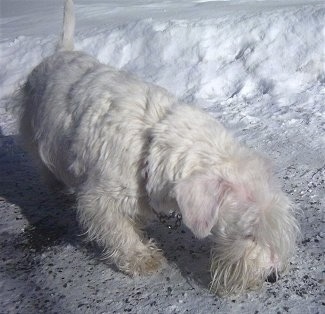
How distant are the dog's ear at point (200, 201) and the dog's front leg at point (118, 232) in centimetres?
59

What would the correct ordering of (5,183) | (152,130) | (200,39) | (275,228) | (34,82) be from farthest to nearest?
(200,39), (5,183), (34,82), (152,130), (275,228)

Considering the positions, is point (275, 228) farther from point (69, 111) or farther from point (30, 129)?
point (30, 129)

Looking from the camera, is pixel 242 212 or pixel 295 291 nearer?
pixel 242 212

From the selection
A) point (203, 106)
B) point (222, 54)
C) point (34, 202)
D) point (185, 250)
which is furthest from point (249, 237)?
point (222, 54)

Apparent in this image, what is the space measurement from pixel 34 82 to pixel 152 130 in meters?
1.79

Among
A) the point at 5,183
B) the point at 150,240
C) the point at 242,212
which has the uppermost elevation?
the point at 242,212

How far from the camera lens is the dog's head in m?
2.89

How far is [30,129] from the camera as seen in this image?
475 cm

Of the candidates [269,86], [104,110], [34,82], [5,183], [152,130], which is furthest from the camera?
[269,86]

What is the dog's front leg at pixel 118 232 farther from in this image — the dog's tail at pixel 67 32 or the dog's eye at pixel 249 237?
the dog's tail at pixel 67 32

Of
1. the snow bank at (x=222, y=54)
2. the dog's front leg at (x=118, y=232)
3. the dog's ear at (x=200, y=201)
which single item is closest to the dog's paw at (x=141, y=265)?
the dog's front leg at (x=118, y=232)

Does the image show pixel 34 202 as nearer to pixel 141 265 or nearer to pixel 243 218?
pixel 141 265

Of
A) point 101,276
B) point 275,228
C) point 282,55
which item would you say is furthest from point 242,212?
point 282,55

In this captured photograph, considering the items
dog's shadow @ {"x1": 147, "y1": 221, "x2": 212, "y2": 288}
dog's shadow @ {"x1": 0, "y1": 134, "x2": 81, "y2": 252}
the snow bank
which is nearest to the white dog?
dog's shadow @ {"x1": 147, "y1": 221, "x2": 212, "y2": 288}
